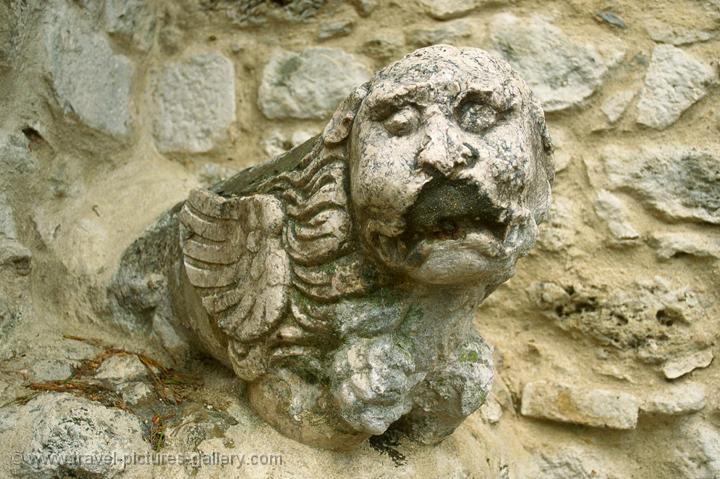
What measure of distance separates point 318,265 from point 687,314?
0.93 metres

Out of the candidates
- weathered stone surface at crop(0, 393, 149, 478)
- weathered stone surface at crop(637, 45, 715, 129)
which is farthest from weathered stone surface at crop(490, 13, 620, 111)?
weathered stone surface at crop(0, 393, 149, 478)

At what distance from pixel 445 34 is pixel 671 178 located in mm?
618

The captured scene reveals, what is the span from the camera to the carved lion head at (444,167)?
1.17 meters

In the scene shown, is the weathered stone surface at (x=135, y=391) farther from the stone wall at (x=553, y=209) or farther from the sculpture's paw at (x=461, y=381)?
the sculpture's paw at (x=461, y=381)

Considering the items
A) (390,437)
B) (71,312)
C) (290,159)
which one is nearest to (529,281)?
(390,437)

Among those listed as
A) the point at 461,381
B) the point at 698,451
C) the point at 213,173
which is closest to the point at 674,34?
the point at 698,451

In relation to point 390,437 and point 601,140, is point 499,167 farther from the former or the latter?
point 601,140

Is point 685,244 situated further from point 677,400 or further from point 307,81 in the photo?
point 307,81

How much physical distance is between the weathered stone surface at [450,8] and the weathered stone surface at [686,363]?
93 centimetres

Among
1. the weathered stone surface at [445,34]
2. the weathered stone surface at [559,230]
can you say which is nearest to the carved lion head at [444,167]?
the weathered stone surface at [559,230]

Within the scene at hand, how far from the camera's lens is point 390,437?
1.50 meters

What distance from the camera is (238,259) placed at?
4.74 feet

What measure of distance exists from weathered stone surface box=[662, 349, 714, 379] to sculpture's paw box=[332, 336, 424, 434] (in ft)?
2.50

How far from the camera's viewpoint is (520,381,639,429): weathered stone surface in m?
1.80
